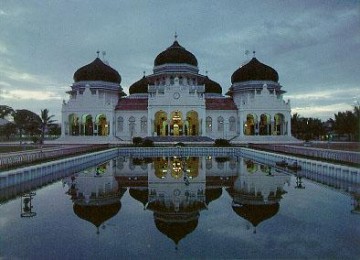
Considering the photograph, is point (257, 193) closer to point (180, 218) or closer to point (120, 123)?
point (180, 218)

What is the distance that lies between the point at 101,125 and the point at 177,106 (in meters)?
14.5

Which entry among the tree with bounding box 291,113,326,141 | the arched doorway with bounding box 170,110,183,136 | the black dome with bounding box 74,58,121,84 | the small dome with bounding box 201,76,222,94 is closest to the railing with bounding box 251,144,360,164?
the arched doorway with bounding box 170,110,183,136

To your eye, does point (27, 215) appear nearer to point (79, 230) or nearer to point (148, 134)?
point (79, 230)

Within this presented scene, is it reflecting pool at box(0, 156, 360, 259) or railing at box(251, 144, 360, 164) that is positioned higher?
railing at box(251, 144, 360, 164)

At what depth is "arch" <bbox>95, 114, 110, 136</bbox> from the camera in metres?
55.2

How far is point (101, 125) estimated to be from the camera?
2325 inches

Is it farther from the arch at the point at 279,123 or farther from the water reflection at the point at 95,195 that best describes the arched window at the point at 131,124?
the water reflection at the point at 95,195

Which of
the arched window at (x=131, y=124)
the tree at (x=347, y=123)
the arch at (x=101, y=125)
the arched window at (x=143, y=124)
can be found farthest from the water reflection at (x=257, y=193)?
the tree at (x=347, y=123)

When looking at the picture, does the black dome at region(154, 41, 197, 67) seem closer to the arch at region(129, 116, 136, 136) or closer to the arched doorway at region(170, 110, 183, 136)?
the arched doorway at region(170, 110, 183, 136)

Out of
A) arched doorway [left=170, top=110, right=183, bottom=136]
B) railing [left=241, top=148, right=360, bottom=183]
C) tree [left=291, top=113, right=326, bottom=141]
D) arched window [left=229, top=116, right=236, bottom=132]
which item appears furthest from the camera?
tree [left=291, top=113, right=326, bottom=141]

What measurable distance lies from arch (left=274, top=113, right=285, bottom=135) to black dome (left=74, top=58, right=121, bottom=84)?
27884 mm

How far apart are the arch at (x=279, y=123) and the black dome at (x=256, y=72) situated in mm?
6396

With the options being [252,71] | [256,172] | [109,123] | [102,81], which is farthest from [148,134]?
[256,172]

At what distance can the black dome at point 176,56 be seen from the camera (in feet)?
187
